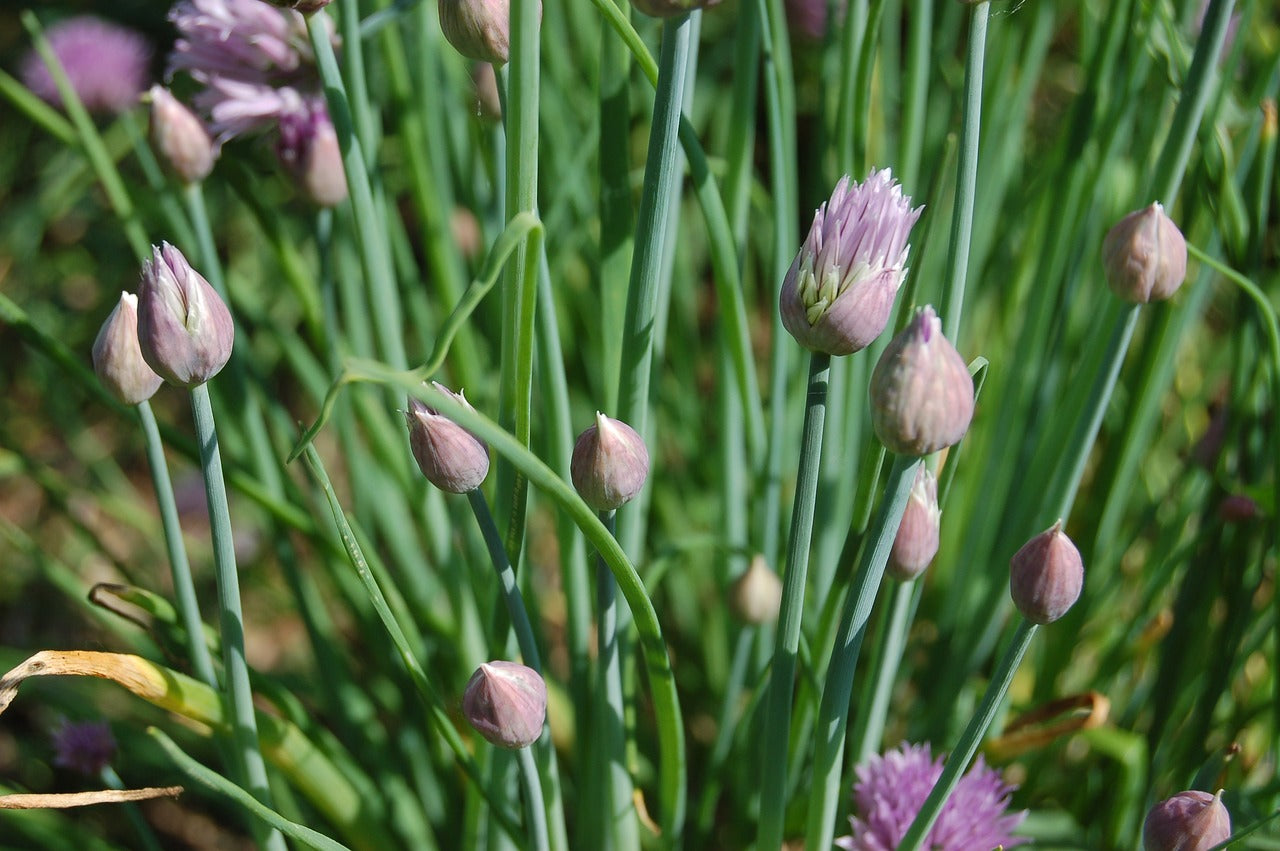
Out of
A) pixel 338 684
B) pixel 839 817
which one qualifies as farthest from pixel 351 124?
pixel 839 817

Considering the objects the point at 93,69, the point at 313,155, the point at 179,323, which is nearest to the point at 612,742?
the point at 179,323

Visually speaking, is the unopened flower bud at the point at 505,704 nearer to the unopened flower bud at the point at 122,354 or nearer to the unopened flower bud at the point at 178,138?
the unopened flower bud at the point at 122,354

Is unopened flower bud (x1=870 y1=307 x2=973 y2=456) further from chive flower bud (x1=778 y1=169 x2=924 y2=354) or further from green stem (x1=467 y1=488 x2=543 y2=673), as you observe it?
green stem (x1=467 y1=488 x2=543 y2=673)

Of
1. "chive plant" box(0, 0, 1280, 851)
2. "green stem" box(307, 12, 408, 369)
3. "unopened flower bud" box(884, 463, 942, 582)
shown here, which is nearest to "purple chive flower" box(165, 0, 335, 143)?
"chive plant" box(0, 0, 1280, 851)

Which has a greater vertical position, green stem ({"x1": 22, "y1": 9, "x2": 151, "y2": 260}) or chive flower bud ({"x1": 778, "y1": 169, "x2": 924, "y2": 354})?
chive flower bud ({"x1": 778, "y1": 169, "x2": 924, "y2": 354})

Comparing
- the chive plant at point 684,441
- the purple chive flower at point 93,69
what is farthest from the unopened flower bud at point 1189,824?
the purple chive flower at point 93,69

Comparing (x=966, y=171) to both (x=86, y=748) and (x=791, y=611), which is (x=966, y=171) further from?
(x=86, y=748)

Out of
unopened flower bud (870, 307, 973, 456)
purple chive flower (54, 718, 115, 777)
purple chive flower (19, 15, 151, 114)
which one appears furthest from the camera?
purple chive flower (19, 15, 151, 114)
